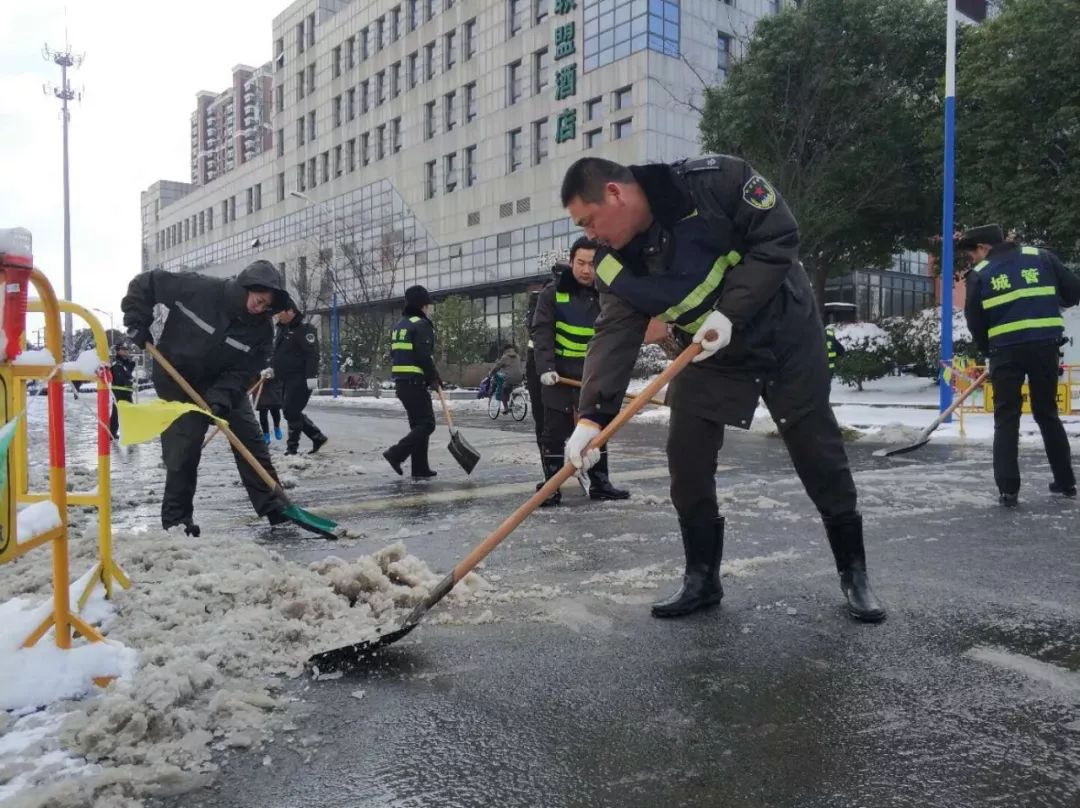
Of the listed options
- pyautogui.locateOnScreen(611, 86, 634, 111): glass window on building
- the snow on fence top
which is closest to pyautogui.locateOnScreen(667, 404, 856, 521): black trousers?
the snow on fence top

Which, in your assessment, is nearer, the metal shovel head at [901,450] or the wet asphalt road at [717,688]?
the wet asphalt road at [717,688]

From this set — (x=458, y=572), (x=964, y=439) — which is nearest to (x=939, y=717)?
(x=458, y=572)

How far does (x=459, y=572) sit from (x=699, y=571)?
3.20 ft

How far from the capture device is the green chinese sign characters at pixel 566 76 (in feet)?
116

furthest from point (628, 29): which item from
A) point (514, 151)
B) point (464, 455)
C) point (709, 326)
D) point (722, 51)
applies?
point (709, 326)

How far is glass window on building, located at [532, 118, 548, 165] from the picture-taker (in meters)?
37.4

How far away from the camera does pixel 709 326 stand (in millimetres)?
2957

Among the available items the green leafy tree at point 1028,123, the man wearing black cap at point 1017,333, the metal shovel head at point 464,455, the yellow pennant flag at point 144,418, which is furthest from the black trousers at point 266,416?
the green leafy tree at point 1028,123

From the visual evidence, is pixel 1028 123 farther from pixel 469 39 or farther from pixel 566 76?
pixel 469 39

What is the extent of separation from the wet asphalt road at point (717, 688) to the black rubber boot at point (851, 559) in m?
0.12

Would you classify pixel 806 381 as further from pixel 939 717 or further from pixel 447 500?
pixel 447 500

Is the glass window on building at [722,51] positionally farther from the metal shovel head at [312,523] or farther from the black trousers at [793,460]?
the black trousers at [793,460]

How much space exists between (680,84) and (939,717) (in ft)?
111

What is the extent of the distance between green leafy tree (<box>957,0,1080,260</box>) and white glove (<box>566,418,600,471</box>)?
59.1 ft
